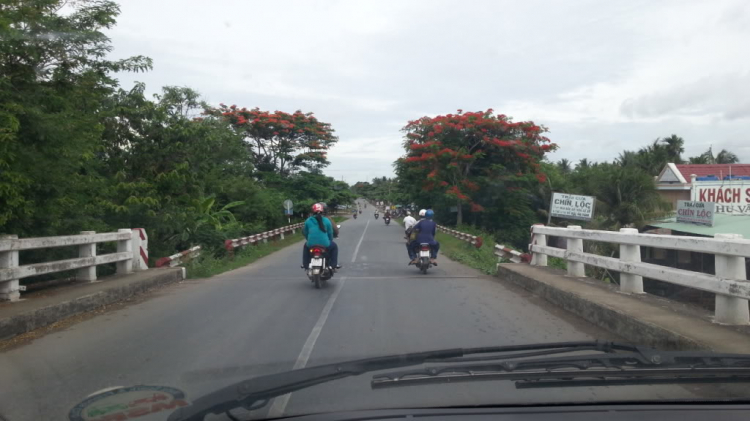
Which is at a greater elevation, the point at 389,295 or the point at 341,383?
the point at 341,383

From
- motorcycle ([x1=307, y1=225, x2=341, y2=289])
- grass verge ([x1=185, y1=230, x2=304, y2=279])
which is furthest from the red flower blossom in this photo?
motorcycle ([x1=307, y1=225, x2=341, y2=289])

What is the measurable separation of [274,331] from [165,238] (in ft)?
43.7

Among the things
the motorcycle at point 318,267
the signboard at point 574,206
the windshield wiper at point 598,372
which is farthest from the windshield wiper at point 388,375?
the signboard at point 574,206

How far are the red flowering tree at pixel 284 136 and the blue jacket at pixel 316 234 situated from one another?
3072cm

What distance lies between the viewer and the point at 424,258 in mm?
14047

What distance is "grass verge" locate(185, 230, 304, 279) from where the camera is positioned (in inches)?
581

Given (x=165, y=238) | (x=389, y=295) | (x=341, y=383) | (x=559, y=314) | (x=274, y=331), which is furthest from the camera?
(x=165, y=238)

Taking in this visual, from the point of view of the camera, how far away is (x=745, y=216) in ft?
68.6

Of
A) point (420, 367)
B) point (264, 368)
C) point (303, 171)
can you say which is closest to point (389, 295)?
point (264, 368)

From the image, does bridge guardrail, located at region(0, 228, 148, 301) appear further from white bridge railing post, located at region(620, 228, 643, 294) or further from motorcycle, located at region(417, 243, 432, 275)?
white bridge railing post, located at region(620, 228, 643, 294)

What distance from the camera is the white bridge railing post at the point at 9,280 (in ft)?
26.7

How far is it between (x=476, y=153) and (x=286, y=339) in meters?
27.9

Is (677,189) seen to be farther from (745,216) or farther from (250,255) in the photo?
(250,255)

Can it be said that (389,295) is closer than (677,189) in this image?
Yes
